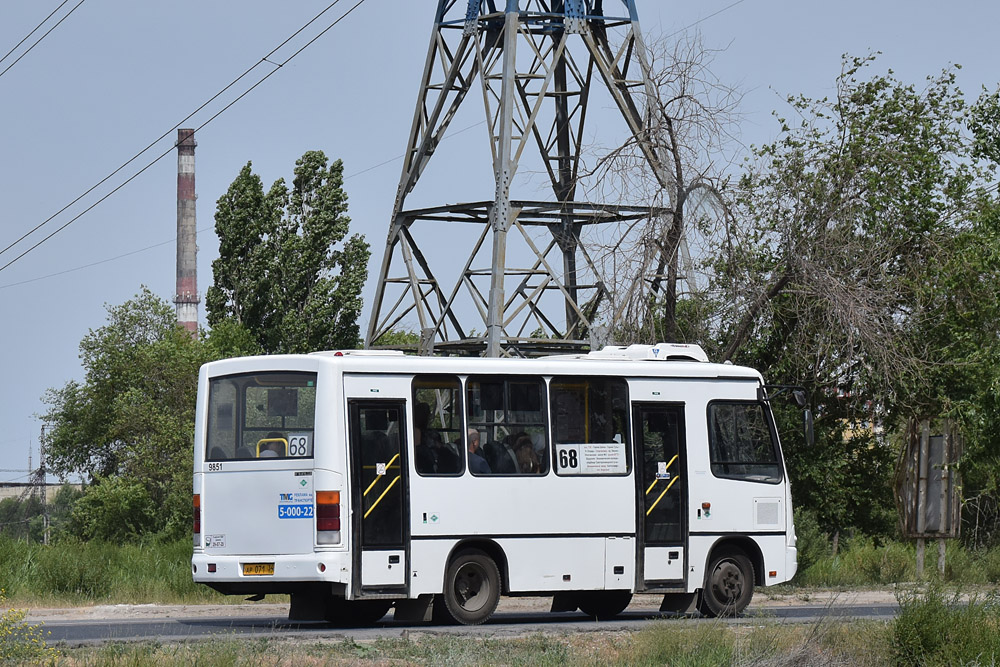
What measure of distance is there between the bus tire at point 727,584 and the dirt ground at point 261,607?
1.05 m

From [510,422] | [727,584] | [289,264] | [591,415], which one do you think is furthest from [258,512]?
[289,264]

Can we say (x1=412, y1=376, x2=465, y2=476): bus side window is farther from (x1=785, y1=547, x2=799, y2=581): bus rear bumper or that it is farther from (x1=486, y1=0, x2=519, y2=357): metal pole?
(x1=486, y1=0, x2=519, y2=357): metal pole

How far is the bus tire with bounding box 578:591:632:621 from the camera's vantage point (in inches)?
778

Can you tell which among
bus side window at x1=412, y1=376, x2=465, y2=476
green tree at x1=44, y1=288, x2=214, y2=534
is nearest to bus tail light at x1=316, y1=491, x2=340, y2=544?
bus side window at x1=412, y1=376, x2=465, y2=476

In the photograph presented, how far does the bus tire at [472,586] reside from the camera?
57.9 ft

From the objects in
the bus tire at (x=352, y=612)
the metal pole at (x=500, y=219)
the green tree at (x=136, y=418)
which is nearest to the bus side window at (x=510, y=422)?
the bus tire at (x=352, y=612)

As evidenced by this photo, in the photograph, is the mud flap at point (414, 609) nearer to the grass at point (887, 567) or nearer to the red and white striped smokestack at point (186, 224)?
the grass at point (887, 567)

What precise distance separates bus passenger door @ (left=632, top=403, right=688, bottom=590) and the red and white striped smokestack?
58.0m

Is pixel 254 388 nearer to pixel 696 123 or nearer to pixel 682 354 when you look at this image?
pixel 682 354

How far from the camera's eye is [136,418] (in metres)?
48.6

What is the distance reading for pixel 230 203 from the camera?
61969mm

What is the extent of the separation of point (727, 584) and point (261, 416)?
240 inches

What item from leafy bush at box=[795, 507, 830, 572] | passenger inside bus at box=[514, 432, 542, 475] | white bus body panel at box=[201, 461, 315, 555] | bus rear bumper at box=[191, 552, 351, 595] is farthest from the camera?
leafy bush at box=[795, 507, 830, 572]

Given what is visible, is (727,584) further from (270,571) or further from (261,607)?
(261,607)
